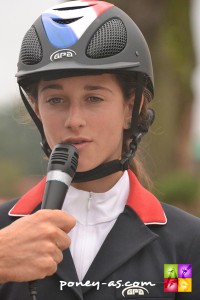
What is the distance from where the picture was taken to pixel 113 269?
316 centimetres

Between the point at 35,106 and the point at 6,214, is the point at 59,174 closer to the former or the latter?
the point at 6,214

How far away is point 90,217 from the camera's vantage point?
3.34 metres

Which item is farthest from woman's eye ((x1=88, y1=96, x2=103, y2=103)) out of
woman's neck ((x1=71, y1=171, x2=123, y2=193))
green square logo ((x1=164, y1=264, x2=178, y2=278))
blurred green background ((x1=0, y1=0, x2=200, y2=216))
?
blurred green background ((x1=0, y1=0, x2=200, y2=216))

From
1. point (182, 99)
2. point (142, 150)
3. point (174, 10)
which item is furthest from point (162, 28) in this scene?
point (142, 150)

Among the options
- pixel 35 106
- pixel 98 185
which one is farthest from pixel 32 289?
pixel 35 106

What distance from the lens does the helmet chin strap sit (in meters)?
3.35

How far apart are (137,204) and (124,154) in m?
0.28

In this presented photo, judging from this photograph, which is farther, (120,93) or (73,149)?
(120,93)

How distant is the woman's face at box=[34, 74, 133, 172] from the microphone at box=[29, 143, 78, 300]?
0.16 m

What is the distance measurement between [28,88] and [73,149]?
69cm

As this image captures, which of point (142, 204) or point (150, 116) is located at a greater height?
point (150, 116)

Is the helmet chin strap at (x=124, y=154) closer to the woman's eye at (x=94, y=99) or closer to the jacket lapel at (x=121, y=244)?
the jacket lapel at (x=121, y=244)

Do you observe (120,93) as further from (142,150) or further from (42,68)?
(142,150)

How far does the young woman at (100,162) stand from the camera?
3.16m
